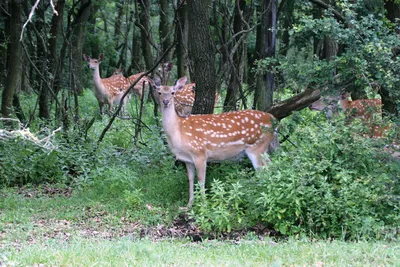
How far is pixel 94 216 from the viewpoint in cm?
871

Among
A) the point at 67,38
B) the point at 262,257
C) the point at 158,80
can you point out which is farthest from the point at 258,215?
the point at 67,38

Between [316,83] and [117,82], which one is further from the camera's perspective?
[117,82]

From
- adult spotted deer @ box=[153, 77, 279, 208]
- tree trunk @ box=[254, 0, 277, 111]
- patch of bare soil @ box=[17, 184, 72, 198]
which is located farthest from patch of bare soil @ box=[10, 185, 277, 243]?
tree trunk @ box=[254, 0, 277, 111]

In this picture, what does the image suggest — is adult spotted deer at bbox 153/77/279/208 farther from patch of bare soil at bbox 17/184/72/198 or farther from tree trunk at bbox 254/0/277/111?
patch of bare soil at bbox 17/184/72/198

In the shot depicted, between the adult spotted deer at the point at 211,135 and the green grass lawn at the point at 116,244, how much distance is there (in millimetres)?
926

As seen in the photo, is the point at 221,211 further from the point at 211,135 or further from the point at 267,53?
the point at 267,53

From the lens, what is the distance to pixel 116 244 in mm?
6633

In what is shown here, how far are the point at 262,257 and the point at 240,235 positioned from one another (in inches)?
70.3

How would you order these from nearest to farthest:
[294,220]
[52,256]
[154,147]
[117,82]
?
[52,256]
[294,220]
[154,147]
[117,82]

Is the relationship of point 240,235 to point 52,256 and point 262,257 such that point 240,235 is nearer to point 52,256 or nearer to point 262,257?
point 262,257

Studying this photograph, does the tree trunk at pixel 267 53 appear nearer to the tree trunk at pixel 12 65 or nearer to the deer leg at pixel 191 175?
the deer leg at pixel 191 175

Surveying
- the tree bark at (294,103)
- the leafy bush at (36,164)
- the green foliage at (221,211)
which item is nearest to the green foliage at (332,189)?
the green foliage at (221,211)

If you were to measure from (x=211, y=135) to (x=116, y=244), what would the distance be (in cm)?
304

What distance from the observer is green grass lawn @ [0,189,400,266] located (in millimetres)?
5688
